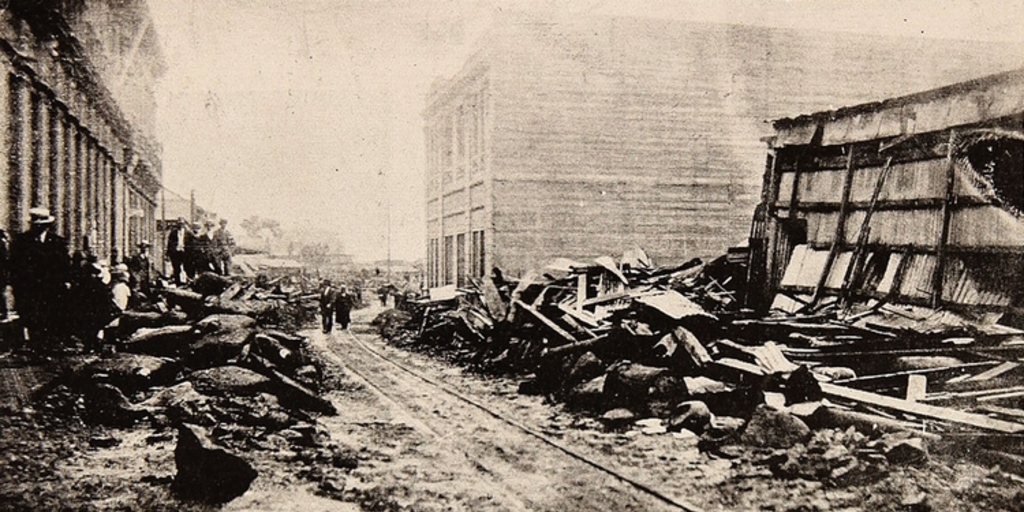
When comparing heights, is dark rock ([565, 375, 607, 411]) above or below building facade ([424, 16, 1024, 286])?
below

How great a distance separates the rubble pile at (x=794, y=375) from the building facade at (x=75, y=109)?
20.0 feet

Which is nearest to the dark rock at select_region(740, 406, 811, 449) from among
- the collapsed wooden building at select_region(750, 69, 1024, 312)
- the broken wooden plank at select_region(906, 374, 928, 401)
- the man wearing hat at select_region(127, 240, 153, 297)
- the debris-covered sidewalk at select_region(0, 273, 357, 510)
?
the broken wooden plank at select_region(906, 374, 928, 401)

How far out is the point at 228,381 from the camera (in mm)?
7047

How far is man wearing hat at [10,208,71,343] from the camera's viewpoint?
718 cm

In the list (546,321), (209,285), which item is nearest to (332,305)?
(209,285)

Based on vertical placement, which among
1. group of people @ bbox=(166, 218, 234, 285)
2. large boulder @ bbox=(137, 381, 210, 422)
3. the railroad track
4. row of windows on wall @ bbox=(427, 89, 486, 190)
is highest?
row of windows on wall @ bbox=(427, 89, 486, 190)

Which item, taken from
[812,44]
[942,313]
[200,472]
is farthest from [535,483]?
[812,44]

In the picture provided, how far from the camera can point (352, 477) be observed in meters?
5.57

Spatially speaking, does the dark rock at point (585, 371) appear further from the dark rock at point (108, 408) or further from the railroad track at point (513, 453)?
the dark rock at point (108, 408)

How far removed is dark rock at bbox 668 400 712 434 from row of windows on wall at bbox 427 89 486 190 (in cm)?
1147

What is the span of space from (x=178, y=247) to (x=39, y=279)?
669 centimetres

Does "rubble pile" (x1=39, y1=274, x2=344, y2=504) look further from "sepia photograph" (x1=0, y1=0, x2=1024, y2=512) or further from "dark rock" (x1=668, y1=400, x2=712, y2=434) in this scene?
"dark rock" (x1=668, y1=400, x2=712, y2=434)

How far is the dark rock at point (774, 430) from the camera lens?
6.14 m

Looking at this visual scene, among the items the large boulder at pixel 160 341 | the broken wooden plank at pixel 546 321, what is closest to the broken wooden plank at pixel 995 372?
the broken wooden plank at pixel 546 321
